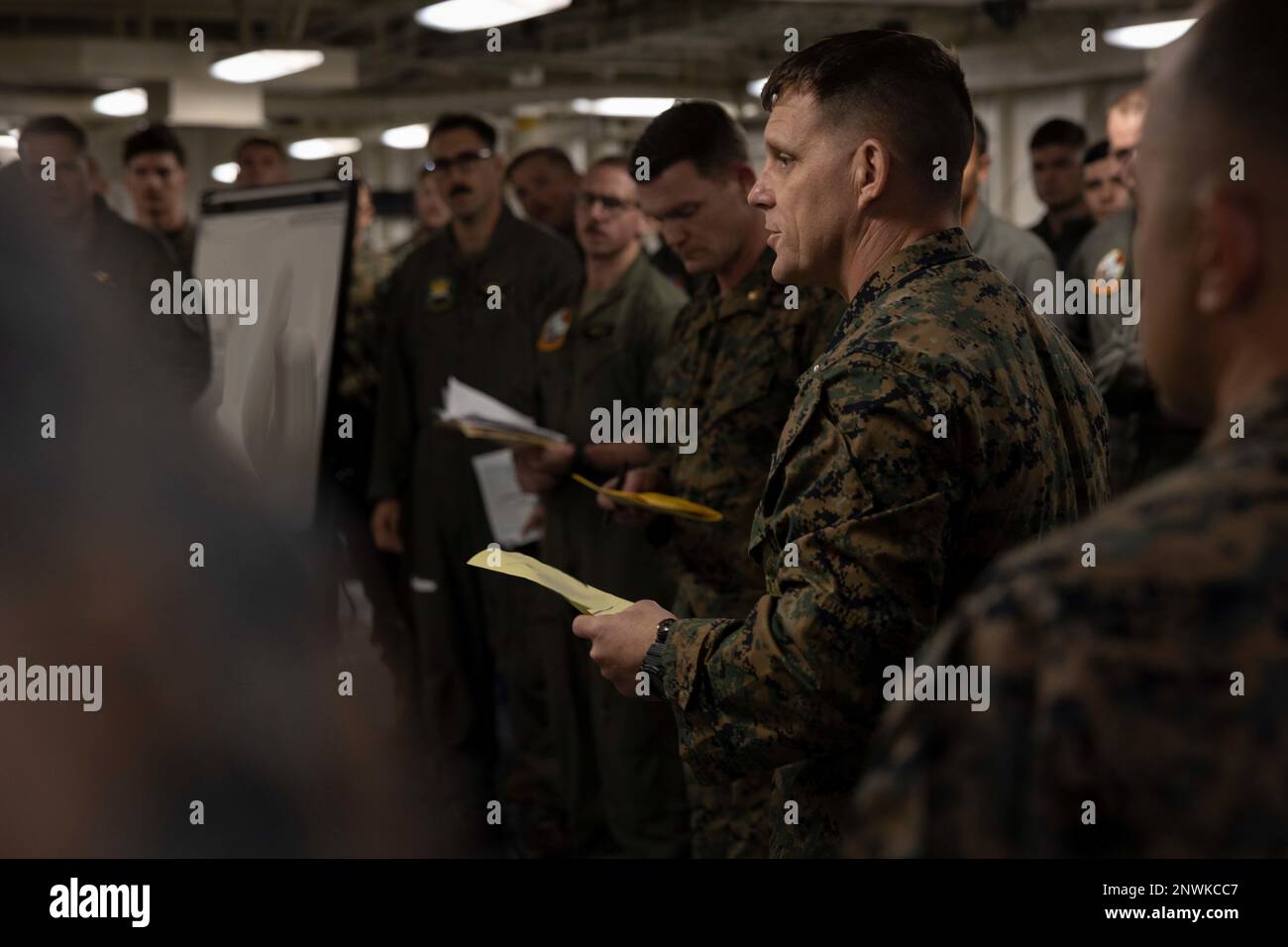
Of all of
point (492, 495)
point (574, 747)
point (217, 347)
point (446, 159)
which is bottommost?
point (574, 747)

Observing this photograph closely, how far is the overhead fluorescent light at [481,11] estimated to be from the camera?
19.4 feet

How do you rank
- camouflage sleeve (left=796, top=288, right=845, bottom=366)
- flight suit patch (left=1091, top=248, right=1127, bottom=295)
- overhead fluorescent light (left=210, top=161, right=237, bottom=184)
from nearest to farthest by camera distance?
camouflage sleeve (left=796, top=288, right=845, bottom=366) → flight suit patch (left=1091, top=248, right=1127, bottom=295) → overhead fluorescent light (left=210, top=161, right=237, bottom=184)

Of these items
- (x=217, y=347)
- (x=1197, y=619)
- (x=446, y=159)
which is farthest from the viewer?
(x=446, y=159)

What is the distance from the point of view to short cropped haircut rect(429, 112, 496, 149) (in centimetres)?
426

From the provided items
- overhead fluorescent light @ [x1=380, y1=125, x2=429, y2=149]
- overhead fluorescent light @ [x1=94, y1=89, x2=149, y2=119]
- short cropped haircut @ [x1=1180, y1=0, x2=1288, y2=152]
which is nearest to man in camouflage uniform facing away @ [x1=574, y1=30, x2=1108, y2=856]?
short cropped haircut @ [x1=1180, y1=0, x2=1288, y2=152]

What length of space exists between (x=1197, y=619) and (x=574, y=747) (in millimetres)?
2995

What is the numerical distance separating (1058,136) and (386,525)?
3.11 metres

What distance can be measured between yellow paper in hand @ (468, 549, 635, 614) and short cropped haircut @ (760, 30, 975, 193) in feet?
2.21

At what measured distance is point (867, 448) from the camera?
4.55 feet

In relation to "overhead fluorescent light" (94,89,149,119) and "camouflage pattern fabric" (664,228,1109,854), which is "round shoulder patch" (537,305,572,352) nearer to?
"camouflage pattern fabric" (664,228,1109,854)
